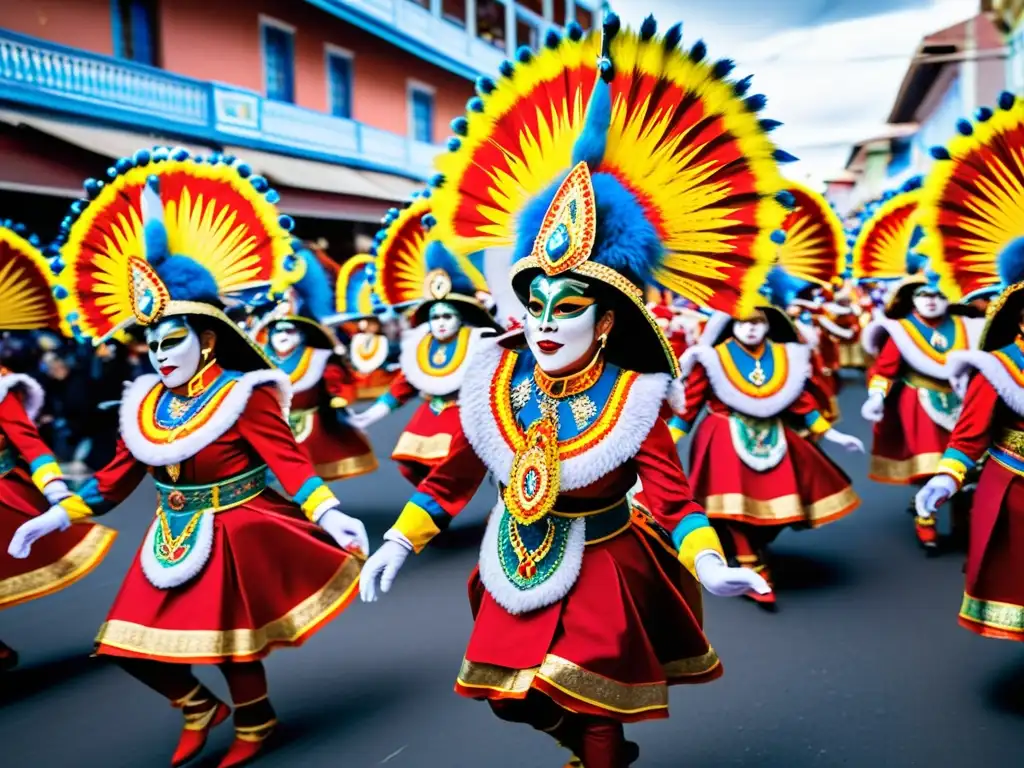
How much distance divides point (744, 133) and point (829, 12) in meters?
0.53

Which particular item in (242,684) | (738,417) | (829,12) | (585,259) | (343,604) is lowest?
(242,684)

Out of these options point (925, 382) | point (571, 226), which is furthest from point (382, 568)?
point (925, 382)

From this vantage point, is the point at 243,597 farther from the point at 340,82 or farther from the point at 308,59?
the point at 340,82

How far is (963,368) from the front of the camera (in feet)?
12.4

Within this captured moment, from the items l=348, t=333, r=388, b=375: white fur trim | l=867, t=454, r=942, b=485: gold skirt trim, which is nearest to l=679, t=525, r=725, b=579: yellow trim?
l=867, t=454, r=942, b=485: gold skirt trim

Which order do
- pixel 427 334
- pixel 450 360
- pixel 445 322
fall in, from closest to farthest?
1. pixel 450 360
2. pixel 445 322
3. pixel 427 334

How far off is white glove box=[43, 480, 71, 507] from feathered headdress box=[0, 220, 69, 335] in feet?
3.25

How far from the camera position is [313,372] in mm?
6695

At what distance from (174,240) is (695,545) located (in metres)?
2.38

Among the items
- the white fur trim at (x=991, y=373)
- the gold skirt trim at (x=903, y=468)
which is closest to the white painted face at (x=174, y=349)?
the white fur trim at (x=991, y=373)

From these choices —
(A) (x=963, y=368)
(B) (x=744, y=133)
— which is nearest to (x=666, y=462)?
(B) (x=744, y=133)

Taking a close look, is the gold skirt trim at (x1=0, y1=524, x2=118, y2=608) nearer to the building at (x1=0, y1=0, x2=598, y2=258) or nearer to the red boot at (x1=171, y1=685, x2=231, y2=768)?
the red boot at (x1=171, y1=685, x2=231, y2=768)

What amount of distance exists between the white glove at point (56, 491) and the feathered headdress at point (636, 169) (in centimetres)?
218

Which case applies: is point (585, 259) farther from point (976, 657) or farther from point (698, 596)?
point (976, 657)
